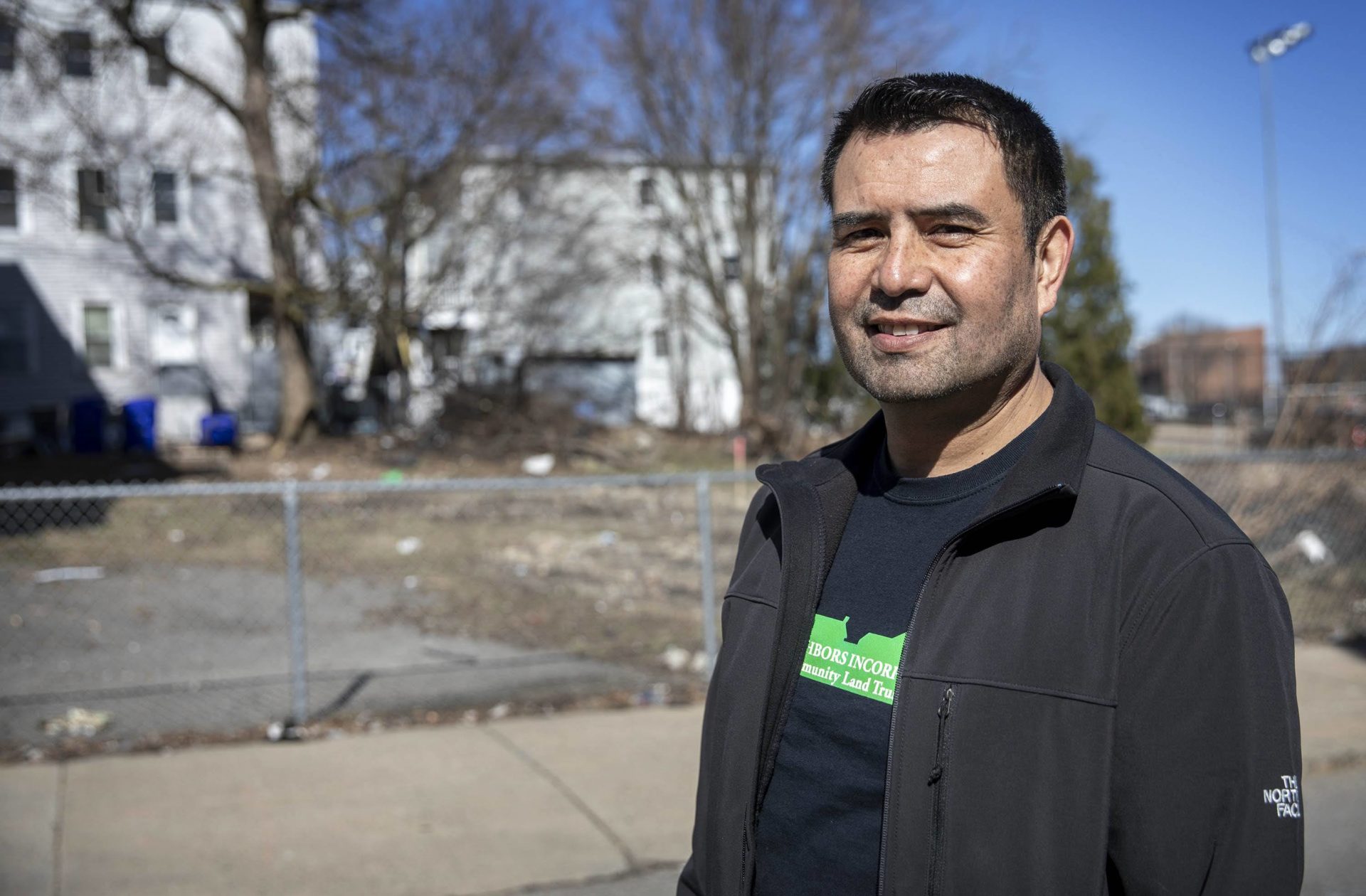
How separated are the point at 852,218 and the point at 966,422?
0.38 m

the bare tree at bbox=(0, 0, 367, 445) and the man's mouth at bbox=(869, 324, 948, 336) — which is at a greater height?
the bare tree at bbox=(0, 0, 367, 445)

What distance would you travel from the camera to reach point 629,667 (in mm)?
7574

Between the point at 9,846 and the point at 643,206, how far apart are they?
2141 centimetres

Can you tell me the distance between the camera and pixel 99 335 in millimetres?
24750

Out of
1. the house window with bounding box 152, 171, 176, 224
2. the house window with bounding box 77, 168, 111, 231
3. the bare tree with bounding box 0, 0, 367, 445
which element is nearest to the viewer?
the bare tree with bounding box 0, 0, 367, 445

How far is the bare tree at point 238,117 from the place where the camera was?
17.9 meters

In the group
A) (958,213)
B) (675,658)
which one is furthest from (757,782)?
(675,658)

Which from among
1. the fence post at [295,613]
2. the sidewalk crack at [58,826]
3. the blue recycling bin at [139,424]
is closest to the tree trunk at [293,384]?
the blue recycling bin at [139,424]

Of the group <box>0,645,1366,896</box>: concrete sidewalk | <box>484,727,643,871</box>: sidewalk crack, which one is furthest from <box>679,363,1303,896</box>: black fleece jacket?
<box>484,727,643,871</box>: sidewalk crack

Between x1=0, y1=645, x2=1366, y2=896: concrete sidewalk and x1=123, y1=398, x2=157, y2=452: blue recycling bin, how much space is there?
17.4 metres

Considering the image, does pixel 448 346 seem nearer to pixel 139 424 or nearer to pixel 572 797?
pixel 139 424

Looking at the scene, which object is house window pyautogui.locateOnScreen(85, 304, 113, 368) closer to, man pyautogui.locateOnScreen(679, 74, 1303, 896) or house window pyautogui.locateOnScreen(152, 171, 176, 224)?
house window pyautogui.locateOnScreen(152, 171, 176, 224)

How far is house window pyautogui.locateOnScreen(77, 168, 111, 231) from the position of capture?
1847 centimetres

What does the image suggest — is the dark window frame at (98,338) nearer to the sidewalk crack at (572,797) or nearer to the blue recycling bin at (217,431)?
the blue recycling bin at (217,431)
